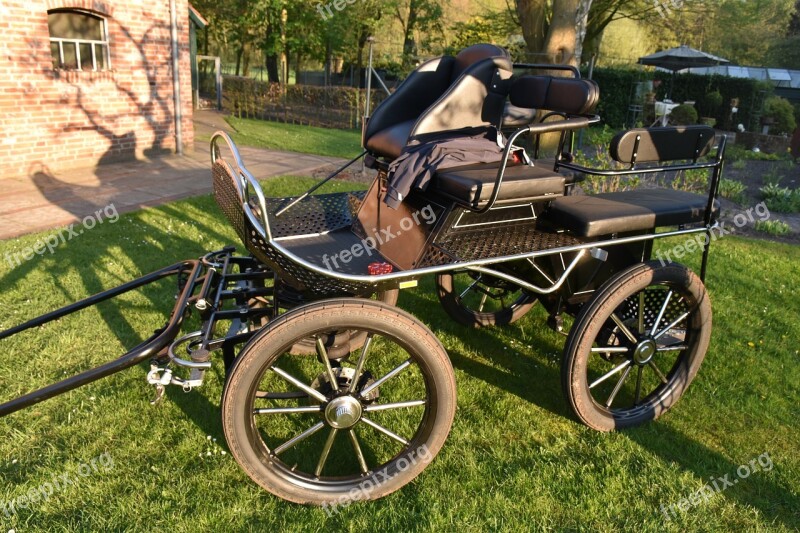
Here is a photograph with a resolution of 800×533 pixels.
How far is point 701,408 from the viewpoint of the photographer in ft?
10.9

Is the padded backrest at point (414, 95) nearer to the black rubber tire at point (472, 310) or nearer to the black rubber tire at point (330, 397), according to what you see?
the black rubber tire at point (472, 310)

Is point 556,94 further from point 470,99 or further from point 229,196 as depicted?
point 229,196

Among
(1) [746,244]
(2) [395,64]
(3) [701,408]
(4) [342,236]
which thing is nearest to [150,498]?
(4) [342,236]

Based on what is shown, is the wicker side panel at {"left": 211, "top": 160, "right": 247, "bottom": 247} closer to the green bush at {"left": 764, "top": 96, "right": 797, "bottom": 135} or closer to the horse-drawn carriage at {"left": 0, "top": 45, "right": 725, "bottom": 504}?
the horse-drawn carriage at {"left": 0, "top": 45, "right": 725, "bottom": 504}

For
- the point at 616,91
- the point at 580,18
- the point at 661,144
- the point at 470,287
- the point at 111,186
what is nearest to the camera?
the point at 661,144

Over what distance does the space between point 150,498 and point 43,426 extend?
0.81m

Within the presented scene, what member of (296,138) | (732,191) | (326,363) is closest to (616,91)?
(296,138)

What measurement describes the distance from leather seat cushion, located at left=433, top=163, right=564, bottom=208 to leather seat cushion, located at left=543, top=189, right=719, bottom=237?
0.62 feet

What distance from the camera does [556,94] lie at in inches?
125

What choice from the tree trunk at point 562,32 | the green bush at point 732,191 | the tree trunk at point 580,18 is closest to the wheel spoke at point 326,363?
the green bush at point 732,191

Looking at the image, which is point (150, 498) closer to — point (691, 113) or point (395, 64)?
point (691, 113)

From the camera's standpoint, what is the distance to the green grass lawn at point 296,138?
1160 centimetres

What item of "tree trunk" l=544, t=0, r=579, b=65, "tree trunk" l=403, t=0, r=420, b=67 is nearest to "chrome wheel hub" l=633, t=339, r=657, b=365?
"tree trunk" l=544, t=0, r=579, b=65

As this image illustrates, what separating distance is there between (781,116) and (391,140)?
18153 millimetres
